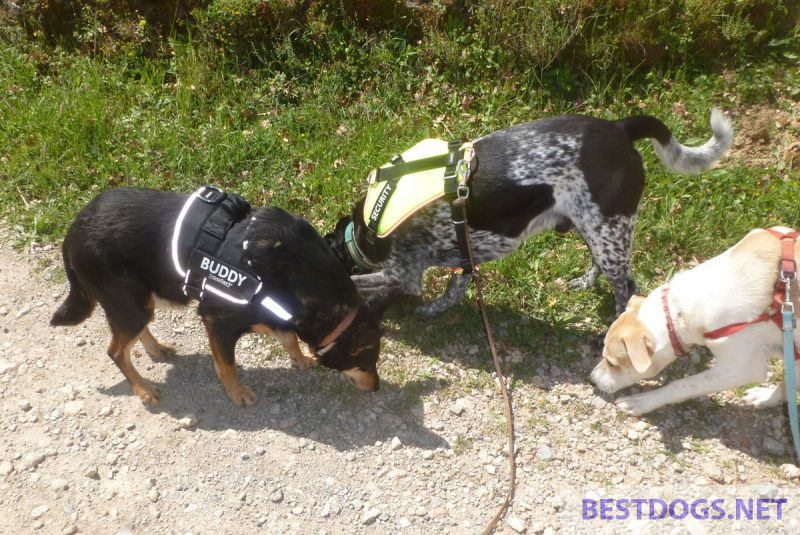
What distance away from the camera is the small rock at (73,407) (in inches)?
146

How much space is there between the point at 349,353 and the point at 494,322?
128cm

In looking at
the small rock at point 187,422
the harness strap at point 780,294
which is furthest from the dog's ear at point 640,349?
the small rock at point 187,422

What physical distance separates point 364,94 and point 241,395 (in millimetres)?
3366

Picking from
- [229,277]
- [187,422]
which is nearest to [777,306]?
[229,277]

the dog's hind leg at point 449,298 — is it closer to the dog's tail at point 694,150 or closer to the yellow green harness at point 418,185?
the yellow green harness at point 418,185

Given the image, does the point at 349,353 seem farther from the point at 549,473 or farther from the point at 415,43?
the point at 415,43

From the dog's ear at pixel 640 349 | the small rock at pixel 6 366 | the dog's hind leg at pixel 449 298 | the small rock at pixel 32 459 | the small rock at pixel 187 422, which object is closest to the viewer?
the dog's ear at pixel 640 349

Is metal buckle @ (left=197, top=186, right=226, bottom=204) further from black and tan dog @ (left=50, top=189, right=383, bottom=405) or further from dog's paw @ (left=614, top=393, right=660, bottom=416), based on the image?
dog's paw @ (left=614, top=393, right=660, bottom=416)

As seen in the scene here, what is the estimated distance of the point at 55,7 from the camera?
6.26m

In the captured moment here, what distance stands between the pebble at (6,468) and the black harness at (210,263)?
55.9 inches

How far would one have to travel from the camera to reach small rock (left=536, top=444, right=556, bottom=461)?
11.5 feet

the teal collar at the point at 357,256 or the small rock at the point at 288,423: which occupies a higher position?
the teal collar at the point at 357,256

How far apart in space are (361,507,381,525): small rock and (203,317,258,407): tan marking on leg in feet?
3.51

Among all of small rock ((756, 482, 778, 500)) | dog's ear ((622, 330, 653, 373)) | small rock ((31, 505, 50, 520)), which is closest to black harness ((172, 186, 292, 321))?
small rock ((31, 505, 50, 520))
